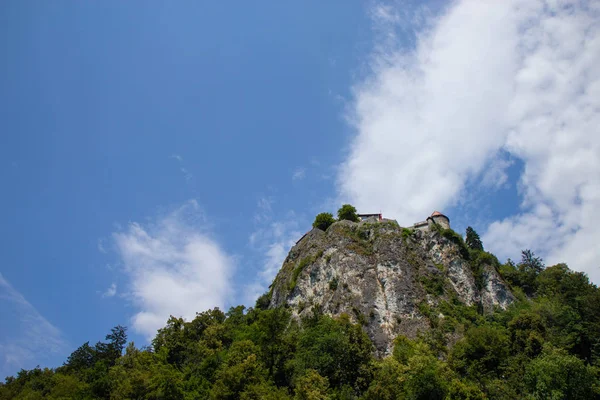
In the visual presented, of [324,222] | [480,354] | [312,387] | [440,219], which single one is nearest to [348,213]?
[324,222]

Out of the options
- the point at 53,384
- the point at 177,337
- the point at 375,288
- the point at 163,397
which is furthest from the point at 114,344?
the point at 375,288

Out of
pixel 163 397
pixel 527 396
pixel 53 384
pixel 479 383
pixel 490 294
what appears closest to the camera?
pixel 527 396

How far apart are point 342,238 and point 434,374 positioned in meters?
37.1

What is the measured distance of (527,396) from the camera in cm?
3969

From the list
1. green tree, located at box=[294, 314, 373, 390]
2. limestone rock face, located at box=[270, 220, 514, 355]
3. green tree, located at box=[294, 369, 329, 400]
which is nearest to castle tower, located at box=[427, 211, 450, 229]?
limestone rock face, located at box=[270, 220, 514, 355]

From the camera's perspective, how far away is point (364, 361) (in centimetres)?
4694

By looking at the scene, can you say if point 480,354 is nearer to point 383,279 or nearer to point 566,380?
point 566,380

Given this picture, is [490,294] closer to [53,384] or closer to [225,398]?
[225,398]

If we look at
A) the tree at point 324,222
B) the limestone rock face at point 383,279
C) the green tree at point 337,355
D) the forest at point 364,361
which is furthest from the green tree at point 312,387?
the tree at point 324,222

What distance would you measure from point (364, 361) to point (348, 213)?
43362mm

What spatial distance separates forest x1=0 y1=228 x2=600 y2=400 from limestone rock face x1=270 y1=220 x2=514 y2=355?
2.88 meters

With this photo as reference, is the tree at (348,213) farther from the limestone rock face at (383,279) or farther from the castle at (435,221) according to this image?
the castle at (435,221)

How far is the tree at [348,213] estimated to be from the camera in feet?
285

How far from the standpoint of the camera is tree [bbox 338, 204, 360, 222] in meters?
86.9
